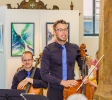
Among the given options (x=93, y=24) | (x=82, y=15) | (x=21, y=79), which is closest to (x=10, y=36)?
(x=21, y=79)

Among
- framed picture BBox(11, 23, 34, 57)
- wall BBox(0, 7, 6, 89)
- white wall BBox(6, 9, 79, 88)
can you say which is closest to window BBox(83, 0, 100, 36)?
white wall BBox(6, 9, 79, 88)

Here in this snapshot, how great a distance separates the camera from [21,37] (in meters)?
5.48

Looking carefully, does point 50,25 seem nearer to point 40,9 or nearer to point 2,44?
point 40,9

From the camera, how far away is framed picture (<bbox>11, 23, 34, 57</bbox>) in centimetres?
543

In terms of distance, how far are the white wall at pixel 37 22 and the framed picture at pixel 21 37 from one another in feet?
0.22

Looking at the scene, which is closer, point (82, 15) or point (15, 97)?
point (15, 97)

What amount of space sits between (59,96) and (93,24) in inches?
201

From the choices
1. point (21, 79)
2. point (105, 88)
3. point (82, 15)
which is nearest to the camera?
point (105, 88)

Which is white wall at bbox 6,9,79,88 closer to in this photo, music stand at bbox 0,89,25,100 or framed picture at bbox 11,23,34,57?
framed picture at bbox 11,23,34,57

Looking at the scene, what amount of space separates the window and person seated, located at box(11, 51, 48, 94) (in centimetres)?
373

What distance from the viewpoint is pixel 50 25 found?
555 cm

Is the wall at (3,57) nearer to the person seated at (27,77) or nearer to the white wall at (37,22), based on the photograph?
the white wall at (37,22)

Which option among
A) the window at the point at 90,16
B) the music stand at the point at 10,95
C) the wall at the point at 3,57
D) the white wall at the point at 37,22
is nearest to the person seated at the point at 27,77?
the music stand at the point at 10,95

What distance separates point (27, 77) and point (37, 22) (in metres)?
1.79
